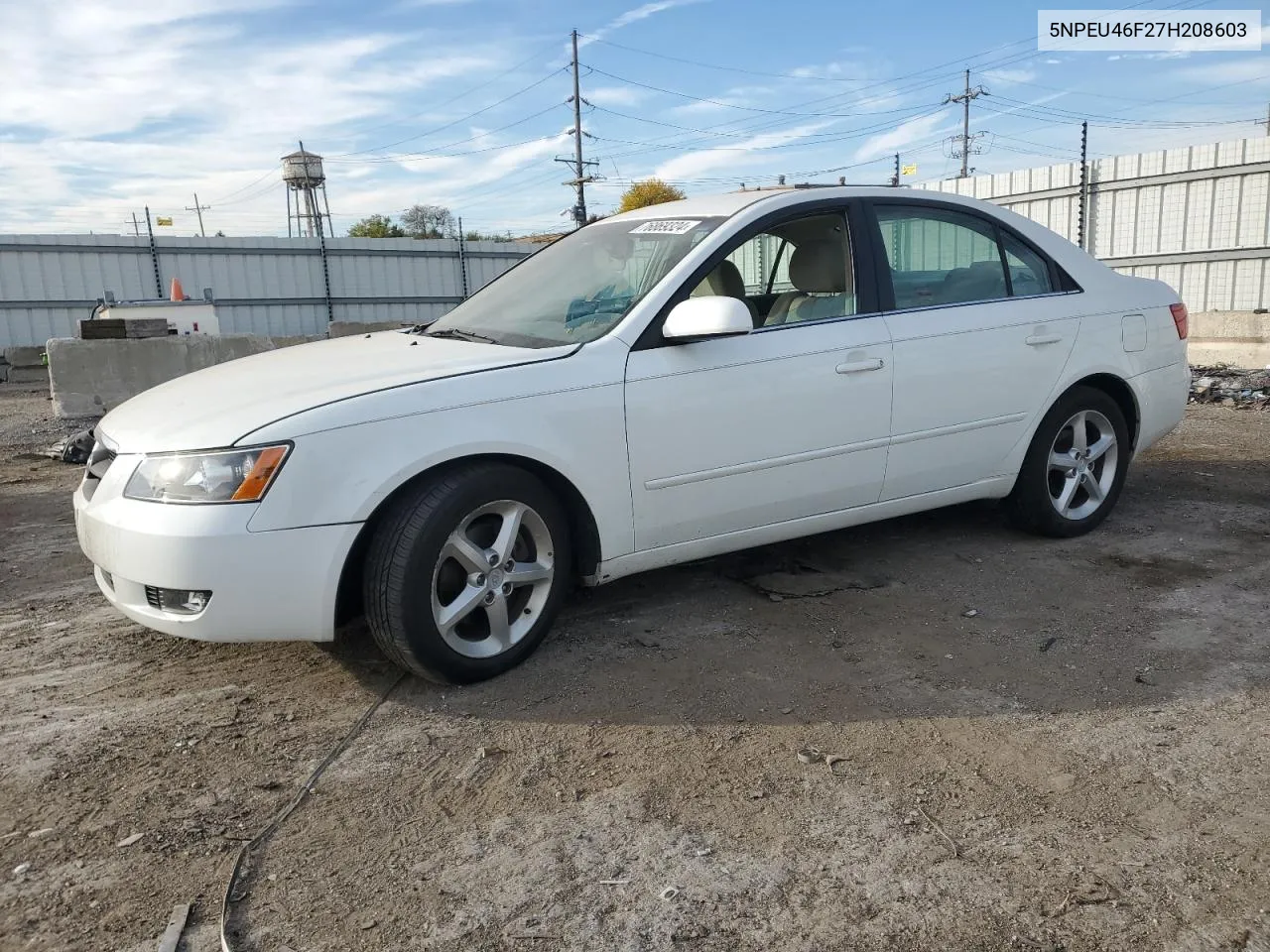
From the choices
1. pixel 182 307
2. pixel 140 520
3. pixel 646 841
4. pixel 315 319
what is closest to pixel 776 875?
pixel 646 841

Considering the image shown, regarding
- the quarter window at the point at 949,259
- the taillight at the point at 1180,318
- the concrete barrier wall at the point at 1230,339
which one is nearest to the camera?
the quarter window at the point at 949,259

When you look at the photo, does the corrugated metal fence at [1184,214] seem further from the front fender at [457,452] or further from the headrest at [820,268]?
the front fender at [457,452]

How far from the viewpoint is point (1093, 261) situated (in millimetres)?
4844

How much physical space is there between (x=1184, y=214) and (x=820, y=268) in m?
10.3

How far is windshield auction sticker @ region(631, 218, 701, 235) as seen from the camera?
3.96 meters

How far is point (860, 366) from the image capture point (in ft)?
12.9

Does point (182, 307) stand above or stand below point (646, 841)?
above

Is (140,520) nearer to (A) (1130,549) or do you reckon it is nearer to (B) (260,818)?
(B) (260,818)

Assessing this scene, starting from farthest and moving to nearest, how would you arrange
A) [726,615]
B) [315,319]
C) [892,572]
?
[315,319] → [892,572] → [726,615]

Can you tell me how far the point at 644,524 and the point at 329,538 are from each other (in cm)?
113

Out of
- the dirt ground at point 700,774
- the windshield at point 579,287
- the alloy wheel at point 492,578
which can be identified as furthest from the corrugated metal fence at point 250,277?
the alloy wheel at point 492,578

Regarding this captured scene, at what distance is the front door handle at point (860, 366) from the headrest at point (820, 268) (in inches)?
13.6

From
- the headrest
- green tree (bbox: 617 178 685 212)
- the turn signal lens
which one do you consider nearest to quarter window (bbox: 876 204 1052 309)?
the headrest

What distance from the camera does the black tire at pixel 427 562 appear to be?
307 cm
